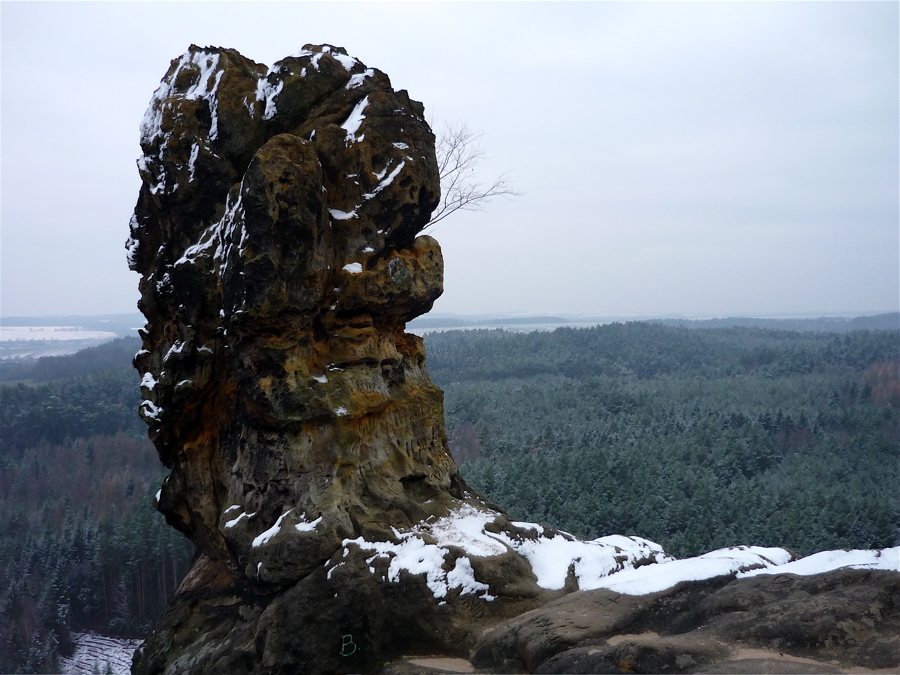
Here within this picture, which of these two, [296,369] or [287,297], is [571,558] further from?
[287,297]

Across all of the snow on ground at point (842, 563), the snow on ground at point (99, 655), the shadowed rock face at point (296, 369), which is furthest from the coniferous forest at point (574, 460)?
the shadowed rock face at point (296, 369)

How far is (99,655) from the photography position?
30.4m

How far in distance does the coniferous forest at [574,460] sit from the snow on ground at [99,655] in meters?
0.74

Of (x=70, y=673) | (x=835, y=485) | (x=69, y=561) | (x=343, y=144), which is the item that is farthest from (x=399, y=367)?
(x=835, y=485)

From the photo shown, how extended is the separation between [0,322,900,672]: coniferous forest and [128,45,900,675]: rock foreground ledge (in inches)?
883

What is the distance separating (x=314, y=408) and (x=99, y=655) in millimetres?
28888

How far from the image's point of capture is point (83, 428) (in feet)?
210

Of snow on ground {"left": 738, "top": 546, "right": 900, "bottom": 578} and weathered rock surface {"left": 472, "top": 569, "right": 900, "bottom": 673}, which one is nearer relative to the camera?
weathered rock surface {"left": 472, "top": 569, "right": 900, "bottom": 673}

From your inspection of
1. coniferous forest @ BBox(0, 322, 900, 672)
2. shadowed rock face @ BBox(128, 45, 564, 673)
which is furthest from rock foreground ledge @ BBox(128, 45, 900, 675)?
coniferous forest @ BBox(0, 322, 900, 672)

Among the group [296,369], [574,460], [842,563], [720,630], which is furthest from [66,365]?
[842,563]

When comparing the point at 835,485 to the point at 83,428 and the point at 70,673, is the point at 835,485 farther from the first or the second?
the point at 83,428

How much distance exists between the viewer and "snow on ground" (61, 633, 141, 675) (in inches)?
1123

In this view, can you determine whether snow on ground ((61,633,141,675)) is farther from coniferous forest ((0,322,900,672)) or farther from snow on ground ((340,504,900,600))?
snow on ground ((340,504,900,600))

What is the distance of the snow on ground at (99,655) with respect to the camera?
2852 centimetres
